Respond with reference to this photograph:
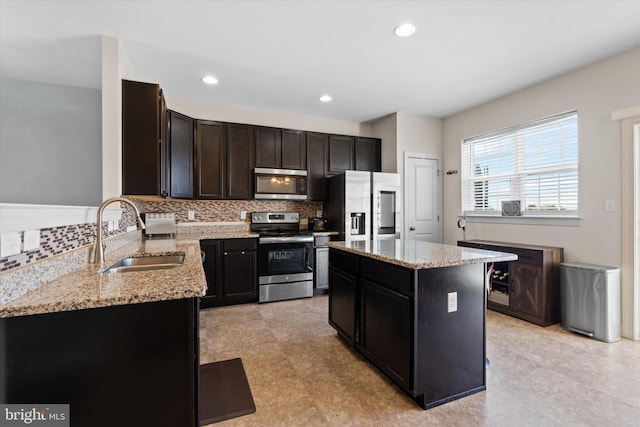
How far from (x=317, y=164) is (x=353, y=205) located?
2.97 ft

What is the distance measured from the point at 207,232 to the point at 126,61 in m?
2.21

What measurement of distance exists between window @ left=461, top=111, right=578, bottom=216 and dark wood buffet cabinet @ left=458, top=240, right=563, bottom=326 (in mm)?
611

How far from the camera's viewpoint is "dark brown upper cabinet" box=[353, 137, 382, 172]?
480 cm

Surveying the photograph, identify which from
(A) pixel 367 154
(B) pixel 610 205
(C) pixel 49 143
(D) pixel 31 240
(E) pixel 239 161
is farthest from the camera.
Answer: (A) pixel 367 154

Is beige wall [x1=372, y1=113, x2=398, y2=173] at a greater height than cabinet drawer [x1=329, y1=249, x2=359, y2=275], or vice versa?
beige wall [x1=372, y1=113, x2=398, y2=173]

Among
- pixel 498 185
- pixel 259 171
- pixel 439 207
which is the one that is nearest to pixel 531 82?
pixel 498 185

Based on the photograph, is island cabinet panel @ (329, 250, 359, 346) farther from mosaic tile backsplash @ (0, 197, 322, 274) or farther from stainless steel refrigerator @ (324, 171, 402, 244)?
mosaic tile backsplash @ (0, 197, 322, 274)

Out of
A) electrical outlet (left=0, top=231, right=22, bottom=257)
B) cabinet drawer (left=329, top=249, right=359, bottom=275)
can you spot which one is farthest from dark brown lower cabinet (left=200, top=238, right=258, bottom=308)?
electrical outlet (left=0, top=231, right=22, bottom=257)

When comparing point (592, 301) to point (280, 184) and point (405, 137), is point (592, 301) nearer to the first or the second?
point (405, 137)

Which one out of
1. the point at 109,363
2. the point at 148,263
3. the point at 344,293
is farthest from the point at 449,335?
the point at 148,263

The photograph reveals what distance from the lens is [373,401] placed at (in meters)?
1.84

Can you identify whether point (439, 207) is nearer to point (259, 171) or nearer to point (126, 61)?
point (259, 171)

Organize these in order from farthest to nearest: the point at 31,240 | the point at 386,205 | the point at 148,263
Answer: the point at 386,205 → the point at 148,263 → the point at 31,240

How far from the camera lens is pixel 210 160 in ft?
13.0
